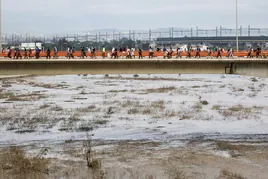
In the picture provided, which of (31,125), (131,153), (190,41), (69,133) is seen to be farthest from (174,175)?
(190,41)

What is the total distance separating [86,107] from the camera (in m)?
53.7

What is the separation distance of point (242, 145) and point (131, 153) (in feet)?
26.8

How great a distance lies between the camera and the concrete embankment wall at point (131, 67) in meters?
29.1

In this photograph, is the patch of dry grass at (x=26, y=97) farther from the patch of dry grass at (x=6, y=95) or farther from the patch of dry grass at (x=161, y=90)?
the patch of dry grass at (x=161, y=90)

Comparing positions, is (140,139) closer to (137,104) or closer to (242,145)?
(242,145)

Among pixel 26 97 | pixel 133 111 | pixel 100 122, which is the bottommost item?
pixel 100 122

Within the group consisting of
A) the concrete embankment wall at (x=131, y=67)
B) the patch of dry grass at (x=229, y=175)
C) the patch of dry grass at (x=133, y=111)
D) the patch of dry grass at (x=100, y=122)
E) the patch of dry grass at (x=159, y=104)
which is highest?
the concrete embankment wall at (x=131, y=67)

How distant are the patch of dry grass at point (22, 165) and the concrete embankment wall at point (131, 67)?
5311mm

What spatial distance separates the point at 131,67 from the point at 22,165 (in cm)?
918

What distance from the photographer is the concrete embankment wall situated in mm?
29062

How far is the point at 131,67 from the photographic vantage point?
29312 millimetres

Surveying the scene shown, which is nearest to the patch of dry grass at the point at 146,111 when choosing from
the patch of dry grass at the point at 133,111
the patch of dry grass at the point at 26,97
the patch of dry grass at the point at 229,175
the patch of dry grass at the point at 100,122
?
the patch of dry grass at the point at 133,111

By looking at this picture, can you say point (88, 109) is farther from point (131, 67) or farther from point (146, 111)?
point (131, 67)

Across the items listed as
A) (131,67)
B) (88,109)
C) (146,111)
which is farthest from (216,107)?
(131,67)
